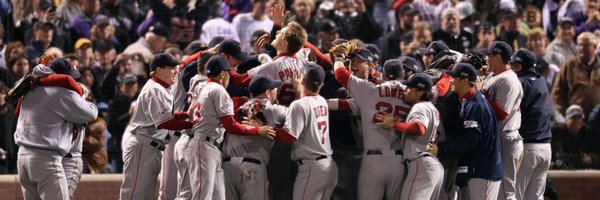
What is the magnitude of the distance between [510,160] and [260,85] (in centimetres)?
238

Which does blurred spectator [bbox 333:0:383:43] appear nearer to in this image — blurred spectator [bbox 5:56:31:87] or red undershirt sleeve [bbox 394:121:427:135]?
blurred spectator [bbox 5:56:31:87]

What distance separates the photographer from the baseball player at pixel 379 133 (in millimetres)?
10625

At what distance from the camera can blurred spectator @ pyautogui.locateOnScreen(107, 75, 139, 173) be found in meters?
14.1

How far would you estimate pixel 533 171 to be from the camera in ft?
39.6

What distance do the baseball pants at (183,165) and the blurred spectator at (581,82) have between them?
5.92 metres

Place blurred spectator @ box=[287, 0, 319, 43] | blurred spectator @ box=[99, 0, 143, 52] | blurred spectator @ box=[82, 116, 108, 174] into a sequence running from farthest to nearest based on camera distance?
blurred spectator @ box=[287, 0, 319, 43], blurred spectator @ box=[99, 0, 143, 52], blurred spectator @ box=[82, 116, 108, 174]

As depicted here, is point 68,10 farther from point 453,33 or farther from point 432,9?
point 453,33

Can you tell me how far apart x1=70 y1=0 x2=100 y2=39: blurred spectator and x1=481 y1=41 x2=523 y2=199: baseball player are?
217 inches

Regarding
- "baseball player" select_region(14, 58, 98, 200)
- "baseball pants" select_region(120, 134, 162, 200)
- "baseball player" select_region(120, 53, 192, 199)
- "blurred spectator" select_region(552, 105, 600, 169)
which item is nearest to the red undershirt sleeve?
"baseball player" select_region(120, 53, 192, 199)

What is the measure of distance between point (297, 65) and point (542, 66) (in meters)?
5.22

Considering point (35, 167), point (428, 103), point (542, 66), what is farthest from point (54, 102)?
point (542, 66)

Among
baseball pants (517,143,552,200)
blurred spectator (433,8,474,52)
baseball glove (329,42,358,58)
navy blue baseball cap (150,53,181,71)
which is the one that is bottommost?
baseball pants (517,143,552,200)

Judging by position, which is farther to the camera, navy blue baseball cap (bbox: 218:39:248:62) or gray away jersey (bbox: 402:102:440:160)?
navy blue baseball cap (bbox: 218:39:248:62)

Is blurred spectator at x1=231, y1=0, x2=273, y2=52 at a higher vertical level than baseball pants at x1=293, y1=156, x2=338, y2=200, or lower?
higher
